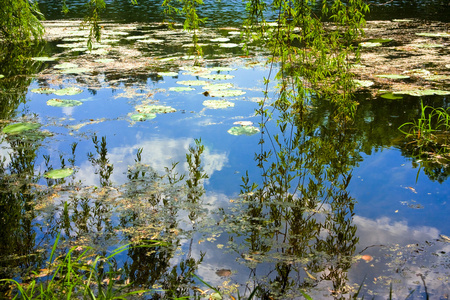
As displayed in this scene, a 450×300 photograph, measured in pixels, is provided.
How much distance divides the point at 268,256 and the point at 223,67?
4.26m

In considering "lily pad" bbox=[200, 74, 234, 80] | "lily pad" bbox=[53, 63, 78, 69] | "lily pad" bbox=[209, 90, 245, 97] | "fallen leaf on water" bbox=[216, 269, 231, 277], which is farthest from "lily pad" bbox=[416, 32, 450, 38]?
"fallen leaf on water" bbox=[216, 269, 231, 277]

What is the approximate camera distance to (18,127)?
348 centimetres

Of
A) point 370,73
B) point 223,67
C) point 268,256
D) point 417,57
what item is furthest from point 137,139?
point 417,57

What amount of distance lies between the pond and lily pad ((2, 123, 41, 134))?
0.03m

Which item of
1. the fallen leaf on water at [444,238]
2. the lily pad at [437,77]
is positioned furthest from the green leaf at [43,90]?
the lily pad at [437,77]

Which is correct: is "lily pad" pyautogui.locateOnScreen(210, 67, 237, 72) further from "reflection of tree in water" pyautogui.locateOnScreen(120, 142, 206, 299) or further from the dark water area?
the dark water area

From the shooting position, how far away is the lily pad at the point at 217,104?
4199mm

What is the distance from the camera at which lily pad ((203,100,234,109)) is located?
4199 mm

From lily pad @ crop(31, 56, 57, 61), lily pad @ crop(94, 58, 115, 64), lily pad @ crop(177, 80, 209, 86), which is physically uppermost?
lily pad @ crop(31, 56, 57, 61)

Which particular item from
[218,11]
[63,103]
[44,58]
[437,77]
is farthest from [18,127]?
[218,11]

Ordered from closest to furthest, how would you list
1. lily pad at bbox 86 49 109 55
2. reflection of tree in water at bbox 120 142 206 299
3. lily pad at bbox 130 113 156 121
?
1. reflection of tree in water at bbox 120 142 206 299
2. lily pad at bbox 130 113 156 121
3. lily pad at bbox 86 49 109 55

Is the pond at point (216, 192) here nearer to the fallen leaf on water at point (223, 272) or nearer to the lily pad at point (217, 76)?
the fallen leaf on water at point (223, 272)

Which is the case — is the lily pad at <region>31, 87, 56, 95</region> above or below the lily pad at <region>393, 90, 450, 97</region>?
above

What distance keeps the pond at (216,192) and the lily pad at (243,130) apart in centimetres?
2
